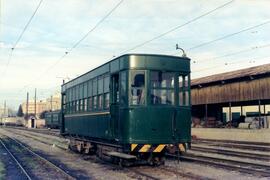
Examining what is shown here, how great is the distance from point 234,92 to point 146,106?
75.9 feet

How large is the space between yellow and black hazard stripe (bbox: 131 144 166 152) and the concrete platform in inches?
656

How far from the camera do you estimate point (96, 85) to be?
1374cm

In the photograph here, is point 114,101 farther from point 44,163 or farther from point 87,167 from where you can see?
point 44,163

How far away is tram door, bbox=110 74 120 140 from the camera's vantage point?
1161cm

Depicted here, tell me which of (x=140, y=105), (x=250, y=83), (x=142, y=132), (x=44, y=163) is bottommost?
(x=44, y=163)

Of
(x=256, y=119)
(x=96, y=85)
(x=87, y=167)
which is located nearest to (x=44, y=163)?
(x=87, y=167)

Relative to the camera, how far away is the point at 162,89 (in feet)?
37.5

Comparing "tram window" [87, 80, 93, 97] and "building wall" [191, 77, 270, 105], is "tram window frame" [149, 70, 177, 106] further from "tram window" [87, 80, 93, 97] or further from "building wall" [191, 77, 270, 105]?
"building wall" [191, 77, 270, 105]

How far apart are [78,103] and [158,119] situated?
6.00 m

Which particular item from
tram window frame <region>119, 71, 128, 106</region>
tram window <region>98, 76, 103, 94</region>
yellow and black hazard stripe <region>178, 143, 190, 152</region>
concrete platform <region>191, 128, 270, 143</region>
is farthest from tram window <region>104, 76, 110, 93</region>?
concrete platform <region>191, 128, 270, 143</region>

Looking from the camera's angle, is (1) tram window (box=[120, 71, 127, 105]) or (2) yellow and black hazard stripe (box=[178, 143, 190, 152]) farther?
(2) yellow and black hazard stripe (box=[178, 143, 190, 152])

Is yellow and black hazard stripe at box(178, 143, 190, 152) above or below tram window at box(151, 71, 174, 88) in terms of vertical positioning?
below

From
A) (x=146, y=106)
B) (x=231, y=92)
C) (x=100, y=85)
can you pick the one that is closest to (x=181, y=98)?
(x=146, y=106)

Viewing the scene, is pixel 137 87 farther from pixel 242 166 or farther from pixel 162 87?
pixel 242 166
